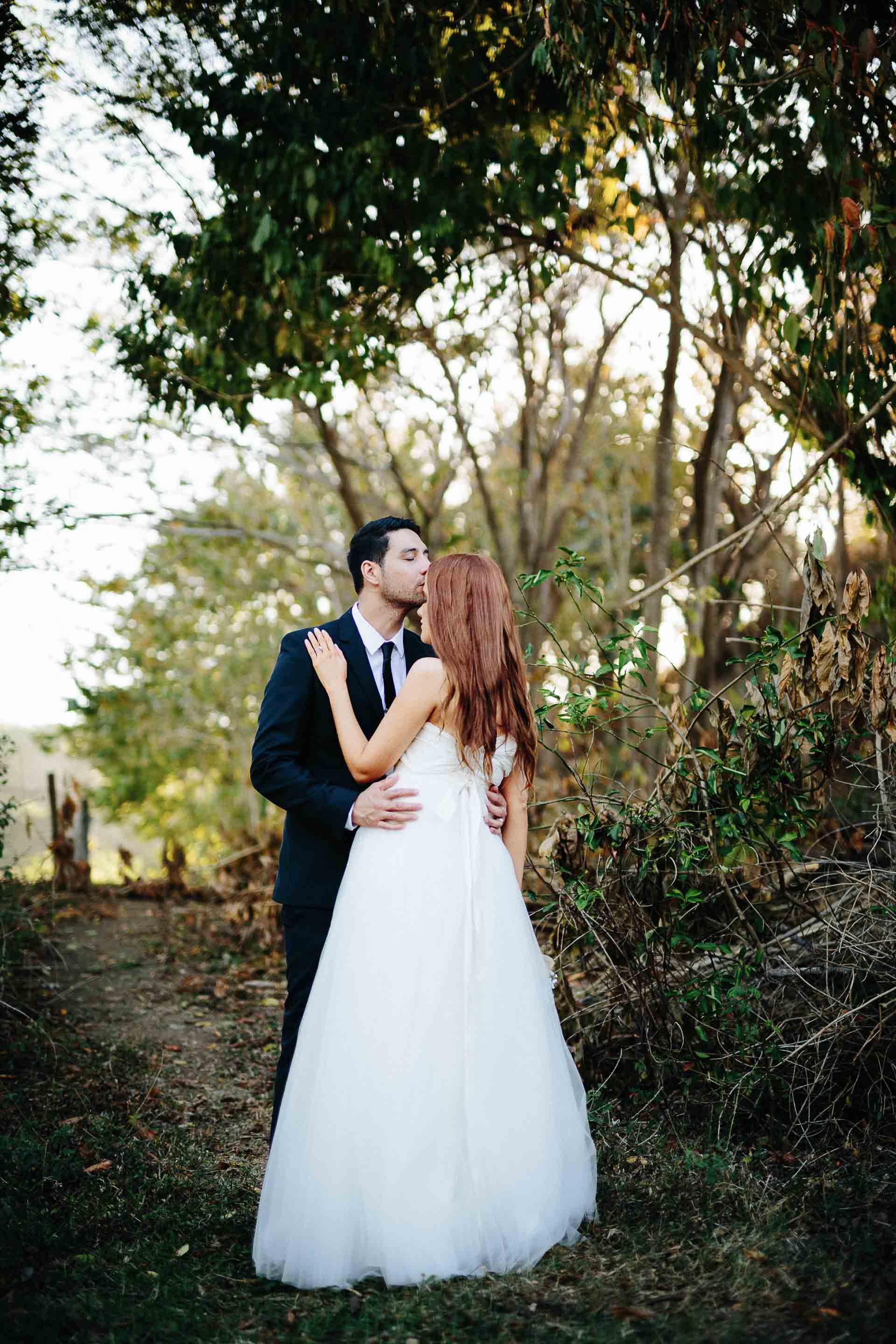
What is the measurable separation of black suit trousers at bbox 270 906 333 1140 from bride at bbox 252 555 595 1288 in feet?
1.22

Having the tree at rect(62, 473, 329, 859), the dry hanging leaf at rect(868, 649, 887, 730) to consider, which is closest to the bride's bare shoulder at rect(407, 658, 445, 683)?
the dry hanging leaf at rect(868, 649, 887, 730)

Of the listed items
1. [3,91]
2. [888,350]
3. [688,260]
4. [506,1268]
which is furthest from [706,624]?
[506,1268]

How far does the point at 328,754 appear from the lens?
12.7 ft

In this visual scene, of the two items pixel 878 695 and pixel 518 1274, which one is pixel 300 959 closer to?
pixel 518 1274

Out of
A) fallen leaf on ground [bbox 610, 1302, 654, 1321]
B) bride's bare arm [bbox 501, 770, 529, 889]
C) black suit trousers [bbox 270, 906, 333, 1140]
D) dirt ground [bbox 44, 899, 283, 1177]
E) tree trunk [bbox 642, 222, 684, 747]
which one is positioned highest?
tree trunk [bbox 642, 222, 684, 747]

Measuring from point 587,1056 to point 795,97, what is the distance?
472cm

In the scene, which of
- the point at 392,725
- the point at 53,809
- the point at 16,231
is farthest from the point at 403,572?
the point at 53,809

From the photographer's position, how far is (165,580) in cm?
1559

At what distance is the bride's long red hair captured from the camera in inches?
135

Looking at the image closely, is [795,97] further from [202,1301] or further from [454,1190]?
[202,1301]

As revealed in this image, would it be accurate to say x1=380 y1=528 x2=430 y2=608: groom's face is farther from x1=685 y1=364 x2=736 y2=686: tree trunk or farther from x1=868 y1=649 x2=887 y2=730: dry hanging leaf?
x1=685 y1=364 x2=736 y2=686: tree trunk

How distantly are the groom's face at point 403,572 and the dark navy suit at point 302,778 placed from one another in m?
0.23

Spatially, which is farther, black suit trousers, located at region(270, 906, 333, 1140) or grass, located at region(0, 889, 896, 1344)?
black suit trousers, located at region(270, 906, 333, 1140)

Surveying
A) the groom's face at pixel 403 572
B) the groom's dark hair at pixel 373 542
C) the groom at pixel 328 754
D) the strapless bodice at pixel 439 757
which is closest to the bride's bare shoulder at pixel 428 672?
the strapless bodice at pixel 439 757
